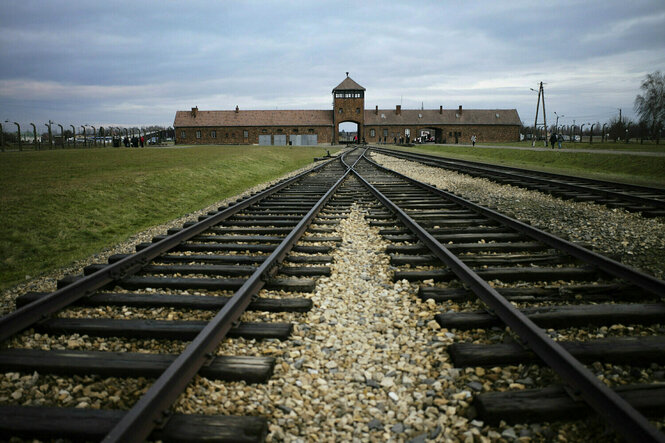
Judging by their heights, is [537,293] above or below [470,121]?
below

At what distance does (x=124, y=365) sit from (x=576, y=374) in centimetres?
259

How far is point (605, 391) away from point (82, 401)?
2748 millimetres

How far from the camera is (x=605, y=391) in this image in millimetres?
2037

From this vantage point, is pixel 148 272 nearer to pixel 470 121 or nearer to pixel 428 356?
pixel 428 356

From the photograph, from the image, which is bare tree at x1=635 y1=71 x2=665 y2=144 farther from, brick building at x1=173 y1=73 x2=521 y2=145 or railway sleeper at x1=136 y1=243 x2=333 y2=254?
railway sleeper at x1=136 y1=243 x2=333 y2=254

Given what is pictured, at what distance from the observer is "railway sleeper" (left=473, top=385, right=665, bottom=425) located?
2.15 meters

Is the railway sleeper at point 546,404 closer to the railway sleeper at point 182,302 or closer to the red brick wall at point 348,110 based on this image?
the railway sleeper at point 182,302

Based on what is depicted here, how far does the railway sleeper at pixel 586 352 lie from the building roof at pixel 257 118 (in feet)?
245

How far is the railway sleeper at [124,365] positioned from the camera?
2.54m

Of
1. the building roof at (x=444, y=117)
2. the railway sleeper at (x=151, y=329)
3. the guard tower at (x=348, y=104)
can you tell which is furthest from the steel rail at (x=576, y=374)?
the building roof at (x=444, y=117)

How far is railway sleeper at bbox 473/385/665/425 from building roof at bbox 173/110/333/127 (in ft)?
247

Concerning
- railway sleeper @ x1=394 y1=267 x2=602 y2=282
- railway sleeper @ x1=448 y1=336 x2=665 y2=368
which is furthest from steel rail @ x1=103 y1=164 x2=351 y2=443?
railway sleeper @ x1=394 y1=267 x2=602 y2=282

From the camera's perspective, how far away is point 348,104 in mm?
75938

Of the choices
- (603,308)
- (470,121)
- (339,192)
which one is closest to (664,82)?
(470,121)
